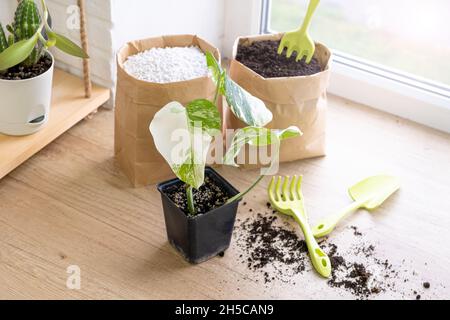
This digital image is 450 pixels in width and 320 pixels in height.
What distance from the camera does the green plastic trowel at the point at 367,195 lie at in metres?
1.21

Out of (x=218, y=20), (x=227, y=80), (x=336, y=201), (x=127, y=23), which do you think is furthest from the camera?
(x=218, y=20)

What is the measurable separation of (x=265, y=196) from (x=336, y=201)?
0.14 m

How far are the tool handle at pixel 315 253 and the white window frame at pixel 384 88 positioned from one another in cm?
48

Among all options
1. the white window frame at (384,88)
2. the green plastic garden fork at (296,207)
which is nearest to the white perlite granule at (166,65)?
the green plastic garden fork at (296,207)

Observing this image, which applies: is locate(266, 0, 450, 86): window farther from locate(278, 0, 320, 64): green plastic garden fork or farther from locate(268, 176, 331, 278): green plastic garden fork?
locate(268, 176, 331, 278): green plastic garden fork

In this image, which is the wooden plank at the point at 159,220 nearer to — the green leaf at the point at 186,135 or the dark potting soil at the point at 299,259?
the dark potting soil at the point at 299,259

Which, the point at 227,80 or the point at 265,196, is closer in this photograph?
the point at 227,80

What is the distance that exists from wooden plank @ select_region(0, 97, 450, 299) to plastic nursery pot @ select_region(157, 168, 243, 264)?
26mm

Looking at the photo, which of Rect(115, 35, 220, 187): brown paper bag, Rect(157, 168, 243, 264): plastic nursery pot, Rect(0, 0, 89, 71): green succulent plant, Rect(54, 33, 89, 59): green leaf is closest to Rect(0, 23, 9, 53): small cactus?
Rect(0, 0, 89, 71): green succulent plant

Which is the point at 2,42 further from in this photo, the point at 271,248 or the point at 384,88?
the point at 384,88

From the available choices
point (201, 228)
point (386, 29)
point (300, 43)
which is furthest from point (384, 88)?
point (201, 228)
